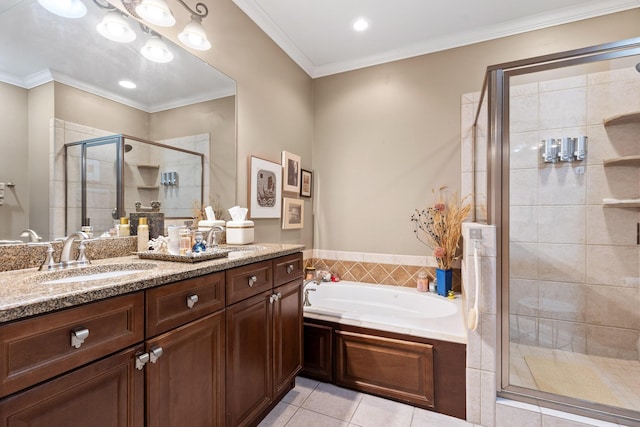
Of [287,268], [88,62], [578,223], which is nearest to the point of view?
[88,62]

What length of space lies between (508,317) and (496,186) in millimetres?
765

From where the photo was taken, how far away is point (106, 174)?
4.63ft

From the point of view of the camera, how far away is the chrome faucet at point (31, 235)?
1165 mm

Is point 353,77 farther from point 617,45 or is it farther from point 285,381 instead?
point 285,381

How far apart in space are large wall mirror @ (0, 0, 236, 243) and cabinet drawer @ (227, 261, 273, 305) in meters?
0.67

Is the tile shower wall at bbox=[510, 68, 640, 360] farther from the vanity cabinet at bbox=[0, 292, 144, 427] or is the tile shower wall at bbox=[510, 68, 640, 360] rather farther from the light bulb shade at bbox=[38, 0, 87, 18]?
the light bulb shade at bbox=[38, 0, 87, 18]

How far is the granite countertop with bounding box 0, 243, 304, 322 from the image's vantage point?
0.70 m

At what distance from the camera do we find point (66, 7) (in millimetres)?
1282

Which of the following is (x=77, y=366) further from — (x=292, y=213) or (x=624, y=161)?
(x=624, y=161)

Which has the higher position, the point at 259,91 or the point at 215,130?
the point at 259,91

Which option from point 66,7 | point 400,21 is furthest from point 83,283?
point 400,21

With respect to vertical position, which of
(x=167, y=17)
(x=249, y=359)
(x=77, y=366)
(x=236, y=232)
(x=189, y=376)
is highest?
(x=167, y=17)

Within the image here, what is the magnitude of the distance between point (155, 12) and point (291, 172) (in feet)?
5.30

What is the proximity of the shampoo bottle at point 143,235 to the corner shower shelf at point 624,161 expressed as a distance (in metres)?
3.10
